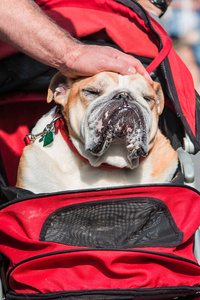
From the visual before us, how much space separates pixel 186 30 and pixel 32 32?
3302 mm

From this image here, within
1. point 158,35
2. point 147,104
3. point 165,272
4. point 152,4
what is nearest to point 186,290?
point 165,272

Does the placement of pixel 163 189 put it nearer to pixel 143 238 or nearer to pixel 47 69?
pixel 143 238

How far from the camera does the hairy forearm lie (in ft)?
5.91

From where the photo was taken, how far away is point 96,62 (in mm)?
1846

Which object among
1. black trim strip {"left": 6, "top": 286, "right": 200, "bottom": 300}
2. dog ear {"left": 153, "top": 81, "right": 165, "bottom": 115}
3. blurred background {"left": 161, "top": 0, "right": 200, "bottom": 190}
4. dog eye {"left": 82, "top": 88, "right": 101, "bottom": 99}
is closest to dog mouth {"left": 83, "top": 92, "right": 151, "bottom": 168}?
dog eye {"left": 82, "top": 88, "right": 101, "bottom": 99}

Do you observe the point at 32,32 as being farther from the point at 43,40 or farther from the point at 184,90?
the point at 184,90

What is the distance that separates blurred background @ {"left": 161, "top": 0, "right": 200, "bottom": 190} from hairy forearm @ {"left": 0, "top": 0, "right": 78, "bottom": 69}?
2.84 meters

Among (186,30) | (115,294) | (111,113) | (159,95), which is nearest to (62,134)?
(111,113)

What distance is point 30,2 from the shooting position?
6.10 feet

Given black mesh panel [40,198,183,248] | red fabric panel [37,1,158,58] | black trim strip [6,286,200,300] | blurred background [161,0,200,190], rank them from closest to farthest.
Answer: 1. black trim strip [6,286,200,300]
2. black mesh panel [40,198,183,248]
3. red fabric panel [37,1,158,58]
4. blurred background [161,0,200,190]

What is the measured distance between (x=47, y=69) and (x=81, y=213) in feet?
3.02

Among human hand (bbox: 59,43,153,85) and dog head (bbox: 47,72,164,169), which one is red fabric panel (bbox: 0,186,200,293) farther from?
human hand (bbox: 59,43,153,85)

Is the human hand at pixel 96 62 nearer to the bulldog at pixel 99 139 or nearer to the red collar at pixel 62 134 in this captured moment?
the bulldog at pixel 99 139

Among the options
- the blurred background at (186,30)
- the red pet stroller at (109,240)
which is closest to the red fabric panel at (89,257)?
the red pet stroller at (109,240)
